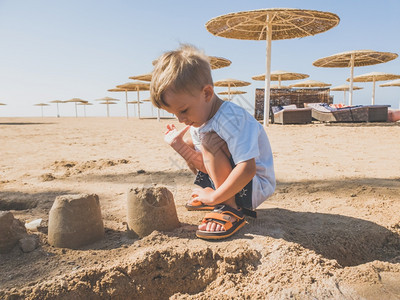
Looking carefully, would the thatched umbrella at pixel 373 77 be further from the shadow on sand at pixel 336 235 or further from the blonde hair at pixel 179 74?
the blonde hair at pixel 179 74

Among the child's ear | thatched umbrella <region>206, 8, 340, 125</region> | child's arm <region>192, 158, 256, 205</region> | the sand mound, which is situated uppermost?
thatched umbrella <region>206, 8, 340, 125</region>

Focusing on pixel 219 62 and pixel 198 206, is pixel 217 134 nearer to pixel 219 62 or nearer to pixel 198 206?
pixel 198 206

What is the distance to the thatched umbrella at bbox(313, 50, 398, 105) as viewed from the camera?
11.4m

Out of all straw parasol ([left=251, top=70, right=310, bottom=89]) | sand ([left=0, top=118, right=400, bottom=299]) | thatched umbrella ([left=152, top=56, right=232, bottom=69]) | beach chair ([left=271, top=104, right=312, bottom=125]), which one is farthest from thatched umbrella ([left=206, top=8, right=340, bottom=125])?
sand ([left=0, top=118, right=400, bottom=299])

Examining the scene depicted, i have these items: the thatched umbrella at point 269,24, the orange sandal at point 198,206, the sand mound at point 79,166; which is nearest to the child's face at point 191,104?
the orange sandal at point 198,206

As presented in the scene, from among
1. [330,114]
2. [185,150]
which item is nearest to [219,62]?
[330,114]

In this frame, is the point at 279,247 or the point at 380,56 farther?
the point at 380,56

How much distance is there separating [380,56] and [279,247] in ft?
43.5

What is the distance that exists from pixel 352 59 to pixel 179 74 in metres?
12.5

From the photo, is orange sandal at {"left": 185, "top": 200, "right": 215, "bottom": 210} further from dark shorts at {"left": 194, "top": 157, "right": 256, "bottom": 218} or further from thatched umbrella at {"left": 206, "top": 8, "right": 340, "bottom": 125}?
thatched umbrella at {"left": 206, "top": 8, "right": 340, "bottom": 125}

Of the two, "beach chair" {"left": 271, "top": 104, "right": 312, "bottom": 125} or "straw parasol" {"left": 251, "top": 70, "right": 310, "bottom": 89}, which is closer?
"beach chair" {"left": 271, "top": 104, "right": 312, "bottom": 125}

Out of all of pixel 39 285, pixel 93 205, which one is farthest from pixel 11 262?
pixel 93 205

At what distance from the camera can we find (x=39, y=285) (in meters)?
1.30

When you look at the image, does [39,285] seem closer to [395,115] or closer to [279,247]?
[279,247]
